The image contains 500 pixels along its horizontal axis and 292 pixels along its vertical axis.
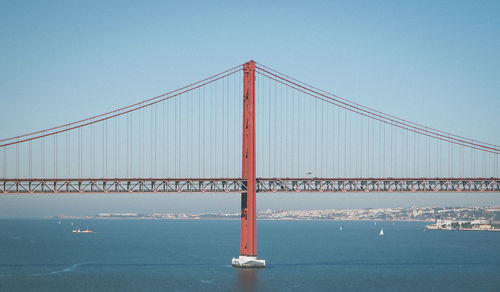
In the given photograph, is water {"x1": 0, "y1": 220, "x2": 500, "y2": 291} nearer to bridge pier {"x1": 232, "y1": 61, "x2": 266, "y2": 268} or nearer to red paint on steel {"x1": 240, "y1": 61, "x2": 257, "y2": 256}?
bridge pier {"x1": 232, "y1": 61, "x2": 266, "y2": 268}

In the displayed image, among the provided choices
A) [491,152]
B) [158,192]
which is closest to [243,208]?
[158,192]

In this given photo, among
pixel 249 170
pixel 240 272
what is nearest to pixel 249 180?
pixel 249 170

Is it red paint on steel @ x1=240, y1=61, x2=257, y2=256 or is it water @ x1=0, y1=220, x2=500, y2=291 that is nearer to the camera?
water @ x1=0, y1=220, x2=500, y2=291

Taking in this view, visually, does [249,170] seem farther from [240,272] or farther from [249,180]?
[240,272]

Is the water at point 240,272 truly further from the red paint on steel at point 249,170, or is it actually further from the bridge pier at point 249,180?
the red paint on steel at point 249,170

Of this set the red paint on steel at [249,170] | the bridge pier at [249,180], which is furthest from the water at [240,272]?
the red paint on steel at [249,170]

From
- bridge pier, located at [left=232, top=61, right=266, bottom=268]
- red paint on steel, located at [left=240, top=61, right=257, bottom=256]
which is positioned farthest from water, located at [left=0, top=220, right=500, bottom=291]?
red paint on steel, located at [left=240, top=61, right=257, bottom=256]

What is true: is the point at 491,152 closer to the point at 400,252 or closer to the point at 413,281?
the point at 413,281
